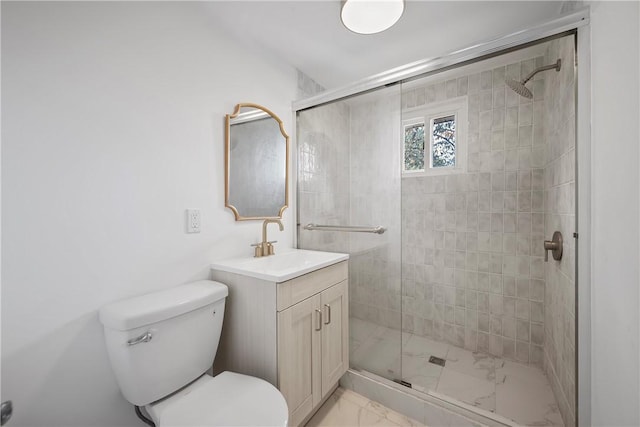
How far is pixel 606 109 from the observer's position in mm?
890

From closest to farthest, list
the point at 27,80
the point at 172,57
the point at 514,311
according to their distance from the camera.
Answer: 1. the point at 27,80
2. the point at 172,57
3. the point at 514,311

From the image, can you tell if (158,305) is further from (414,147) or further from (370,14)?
(414,147)

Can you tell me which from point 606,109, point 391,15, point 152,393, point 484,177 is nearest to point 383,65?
point 391,15

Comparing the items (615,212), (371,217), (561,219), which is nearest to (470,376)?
(561,219)

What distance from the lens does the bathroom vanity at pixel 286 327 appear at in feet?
3.67

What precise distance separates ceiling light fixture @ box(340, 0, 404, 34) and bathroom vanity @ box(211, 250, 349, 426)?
1313 mm

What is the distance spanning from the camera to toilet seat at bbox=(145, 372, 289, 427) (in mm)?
861

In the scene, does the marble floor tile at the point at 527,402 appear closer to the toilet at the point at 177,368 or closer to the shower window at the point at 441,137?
the toilet at the point at 177,368

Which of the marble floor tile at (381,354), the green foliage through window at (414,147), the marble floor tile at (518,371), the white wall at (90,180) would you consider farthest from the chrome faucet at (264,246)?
the marble floor tile at (518,371)

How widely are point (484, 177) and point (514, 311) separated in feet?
3.43

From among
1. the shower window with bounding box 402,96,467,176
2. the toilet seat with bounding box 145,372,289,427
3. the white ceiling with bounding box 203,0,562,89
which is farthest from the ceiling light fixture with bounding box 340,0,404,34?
the toilet seat with bounding box 145,372,289,427

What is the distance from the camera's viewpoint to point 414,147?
193 cm

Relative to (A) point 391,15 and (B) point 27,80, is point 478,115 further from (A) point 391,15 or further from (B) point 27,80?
(B) point 27,80

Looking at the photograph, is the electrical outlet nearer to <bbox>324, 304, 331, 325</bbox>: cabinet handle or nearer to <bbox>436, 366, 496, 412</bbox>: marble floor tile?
<bbox>324, 304, 331, 325</bbox>: cabinet handle
